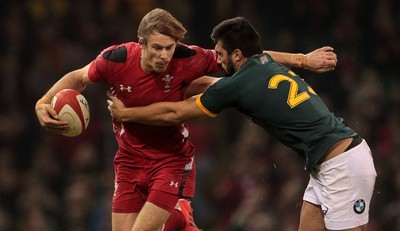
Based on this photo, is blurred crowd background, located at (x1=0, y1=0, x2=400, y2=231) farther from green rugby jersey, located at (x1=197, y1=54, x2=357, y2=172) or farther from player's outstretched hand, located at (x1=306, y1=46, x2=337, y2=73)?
green rugby jersey, located at (x1=197, y1=54, x2=357, y2=172)

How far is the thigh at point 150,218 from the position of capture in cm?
651

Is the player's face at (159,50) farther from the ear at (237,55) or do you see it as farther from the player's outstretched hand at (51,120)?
the player's outstretched hand at (51,120)

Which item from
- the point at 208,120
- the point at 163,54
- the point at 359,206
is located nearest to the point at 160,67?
the point at 163,54

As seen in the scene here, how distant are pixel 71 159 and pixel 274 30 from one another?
300 centimetres

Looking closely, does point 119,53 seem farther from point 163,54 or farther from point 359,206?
point 359,206

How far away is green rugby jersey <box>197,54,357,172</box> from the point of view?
20.0 feet

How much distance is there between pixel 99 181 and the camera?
11094 millimetres

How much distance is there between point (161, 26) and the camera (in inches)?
251

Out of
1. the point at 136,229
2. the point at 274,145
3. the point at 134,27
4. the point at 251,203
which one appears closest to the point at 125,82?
the point at 136,229

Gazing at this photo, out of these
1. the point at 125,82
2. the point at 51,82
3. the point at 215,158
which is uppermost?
the point at 125,82

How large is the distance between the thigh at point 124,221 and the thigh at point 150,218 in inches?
8.8

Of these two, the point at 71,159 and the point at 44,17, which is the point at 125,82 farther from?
the point at 44,17

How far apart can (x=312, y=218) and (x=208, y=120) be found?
5628 millimetres

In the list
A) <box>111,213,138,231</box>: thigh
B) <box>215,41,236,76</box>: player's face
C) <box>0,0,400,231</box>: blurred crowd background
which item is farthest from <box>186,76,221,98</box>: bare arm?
<box>0,0,400,231</box>: blurred crowd background
